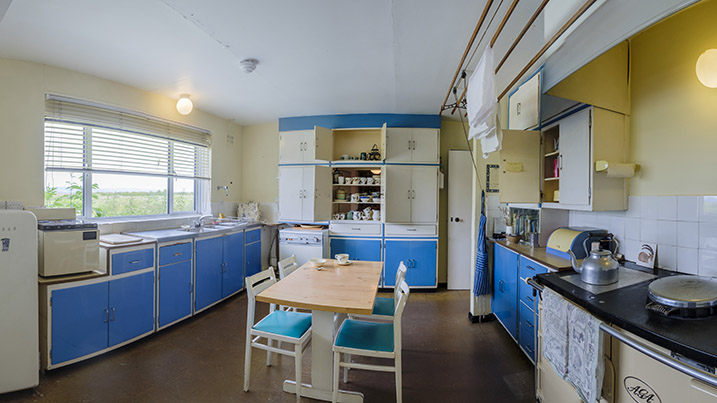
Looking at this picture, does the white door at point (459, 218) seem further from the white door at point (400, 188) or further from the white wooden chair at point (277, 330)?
the white wooden chair at point (277, 330)

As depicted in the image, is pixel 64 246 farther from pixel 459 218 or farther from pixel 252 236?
pixel 459 218

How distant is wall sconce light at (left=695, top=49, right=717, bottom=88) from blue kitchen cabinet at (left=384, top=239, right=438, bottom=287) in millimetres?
2694

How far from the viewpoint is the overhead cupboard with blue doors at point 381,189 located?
366cm

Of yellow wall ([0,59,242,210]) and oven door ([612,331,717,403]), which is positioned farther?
yellow wall ([0,59,242,210])

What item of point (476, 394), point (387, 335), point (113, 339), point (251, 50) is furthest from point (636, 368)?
point (113, 339)

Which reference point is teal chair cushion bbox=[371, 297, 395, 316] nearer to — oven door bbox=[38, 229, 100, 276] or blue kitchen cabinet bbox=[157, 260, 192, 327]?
blue kitchen cabinet bbox=[157, 260, 192, 327]

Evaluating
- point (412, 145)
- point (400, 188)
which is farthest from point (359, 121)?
point (400, 188)

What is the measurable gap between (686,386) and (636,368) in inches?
6.0

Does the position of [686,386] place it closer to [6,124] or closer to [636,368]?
[636,368]

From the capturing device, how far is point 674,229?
149 centimetres

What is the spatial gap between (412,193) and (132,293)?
318 centimetres

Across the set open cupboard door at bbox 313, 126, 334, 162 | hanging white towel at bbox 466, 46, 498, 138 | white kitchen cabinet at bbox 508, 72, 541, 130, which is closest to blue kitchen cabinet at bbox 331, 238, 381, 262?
open cupboard door at bbox 313, 126, 334, 162

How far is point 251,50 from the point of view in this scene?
217cm

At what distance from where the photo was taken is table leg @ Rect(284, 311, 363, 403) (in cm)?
169
